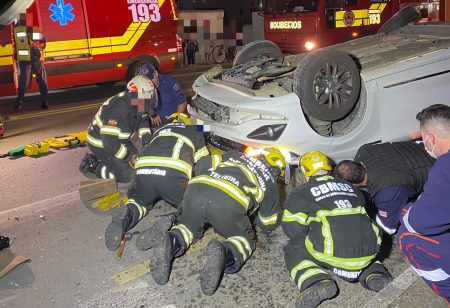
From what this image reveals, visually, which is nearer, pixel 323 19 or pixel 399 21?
pixel 399 21

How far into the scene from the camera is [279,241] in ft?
12.2

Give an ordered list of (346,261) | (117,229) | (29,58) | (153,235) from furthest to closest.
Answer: (29,58) → (117,229) → (153,235) → (346,261)

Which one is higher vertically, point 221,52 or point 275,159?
point 275,159

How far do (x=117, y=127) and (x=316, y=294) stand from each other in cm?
264

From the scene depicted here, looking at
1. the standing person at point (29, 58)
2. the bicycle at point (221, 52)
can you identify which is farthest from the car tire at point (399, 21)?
the bicycle at point (221, 52)

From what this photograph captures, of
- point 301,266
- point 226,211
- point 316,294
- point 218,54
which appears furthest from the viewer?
point 218,54

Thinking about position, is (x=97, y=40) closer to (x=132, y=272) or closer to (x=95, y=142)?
(x=95, y=142)

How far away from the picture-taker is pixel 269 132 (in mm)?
3873

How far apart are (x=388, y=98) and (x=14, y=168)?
4.37 m

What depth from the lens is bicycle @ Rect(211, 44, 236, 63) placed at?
672 inches

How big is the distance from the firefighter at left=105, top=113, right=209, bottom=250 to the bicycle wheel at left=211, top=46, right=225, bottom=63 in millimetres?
13681

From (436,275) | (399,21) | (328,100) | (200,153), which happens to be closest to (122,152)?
(200,153)

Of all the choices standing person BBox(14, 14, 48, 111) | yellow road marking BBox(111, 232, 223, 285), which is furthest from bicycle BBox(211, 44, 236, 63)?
yellow road marking BBox(111, 232, 223, 285)

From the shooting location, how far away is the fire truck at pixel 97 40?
29.5 feet
